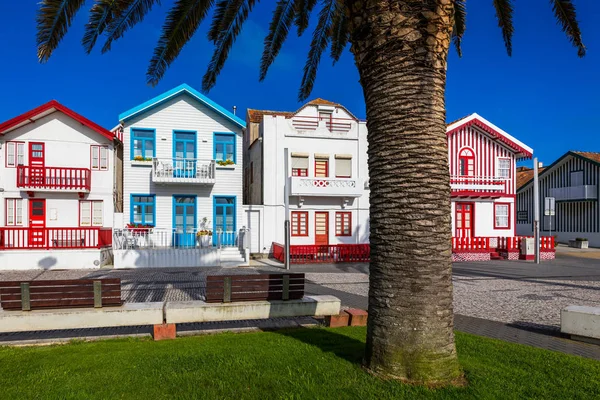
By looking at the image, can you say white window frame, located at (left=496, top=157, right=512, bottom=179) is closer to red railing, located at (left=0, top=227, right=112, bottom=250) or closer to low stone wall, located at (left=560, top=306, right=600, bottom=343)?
low stone wall, located at (left=560, top=306, right=600, bottom=343)

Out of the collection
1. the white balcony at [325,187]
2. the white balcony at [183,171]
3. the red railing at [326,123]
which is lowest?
the white balcony at [325,187]

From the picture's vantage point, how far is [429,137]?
4203 mm

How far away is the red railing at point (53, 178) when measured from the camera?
19.0m

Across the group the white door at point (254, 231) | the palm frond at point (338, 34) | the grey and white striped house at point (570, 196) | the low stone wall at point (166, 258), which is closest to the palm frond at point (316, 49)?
the palm frond at point (338, 34)

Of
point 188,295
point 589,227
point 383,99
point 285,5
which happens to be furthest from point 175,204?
point 589,227

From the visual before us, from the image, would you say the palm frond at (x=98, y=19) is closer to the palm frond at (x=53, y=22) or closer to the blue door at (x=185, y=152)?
the palm frond at (x=53, y=22)

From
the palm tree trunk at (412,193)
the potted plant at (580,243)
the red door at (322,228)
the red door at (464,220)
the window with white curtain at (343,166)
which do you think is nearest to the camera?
the palm tree trunk at (412,193)

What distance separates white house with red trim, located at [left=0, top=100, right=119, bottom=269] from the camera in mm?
18672

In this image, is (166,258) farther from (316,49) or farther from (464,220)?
(464,220)

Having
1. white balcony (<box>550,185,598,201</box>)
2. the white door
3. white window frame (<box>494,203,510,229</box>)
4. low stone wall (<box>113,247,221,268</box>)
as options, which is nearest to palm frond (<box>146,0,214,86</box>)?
low stone wall (<box>113,247,221,268</box>)

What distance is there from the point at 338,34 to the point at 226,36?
8.45 feet

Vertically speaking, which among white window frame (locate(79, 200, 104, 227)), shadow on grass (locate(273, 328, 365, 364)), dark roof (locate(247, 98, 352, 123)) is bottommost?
shadow on grass (locate(273, 328, 365, 364))

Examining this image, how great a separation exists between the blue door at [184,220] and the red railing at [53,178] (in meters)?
4.15

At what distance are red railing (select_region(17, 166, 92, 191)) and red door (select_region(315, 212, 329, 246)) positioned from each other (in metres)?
11.5
